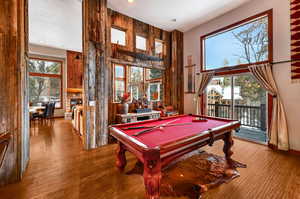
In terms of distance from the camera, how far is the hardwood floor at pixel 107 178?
1637 mm

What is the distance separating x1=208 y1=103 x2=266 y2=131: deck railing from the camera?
353cm

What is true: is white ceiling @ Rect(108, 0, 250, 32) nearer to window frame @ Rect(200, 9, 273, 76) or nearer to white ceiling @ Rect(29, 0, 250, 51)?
white ceiling @ Rect(29, 0, 250, 51)

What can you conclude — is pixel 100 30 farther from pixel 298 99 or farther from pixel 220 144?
pixel 298 99

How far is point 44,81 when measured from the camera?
7160mm

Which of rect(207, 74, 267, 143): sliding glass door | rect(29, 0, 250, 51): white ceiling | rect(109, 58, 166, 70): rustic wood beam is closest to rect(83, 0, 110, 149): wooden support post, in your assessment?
rect(109, 58, 166, 70): rustic wood beam

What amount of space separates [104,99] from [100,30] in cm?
178

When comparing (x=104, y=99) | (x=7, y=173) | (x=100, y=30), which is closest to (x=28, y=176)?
(x=7, y=173)

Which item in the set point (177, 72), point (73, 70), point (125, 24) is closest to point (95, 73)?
point (125, 24)

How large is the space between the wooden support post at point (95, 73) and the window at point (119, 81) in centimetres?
43

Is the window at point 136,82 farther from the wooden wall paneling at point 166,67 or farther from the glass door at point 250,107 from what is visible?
the glass door at point 250,107

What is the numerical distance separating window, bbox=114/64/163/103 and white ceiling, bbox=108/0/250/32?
162cm

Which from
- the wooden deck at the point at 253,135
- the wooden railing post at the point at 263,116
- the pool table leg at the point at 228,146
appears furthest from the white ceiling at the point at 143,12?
the wooden deck at the point at 253,135

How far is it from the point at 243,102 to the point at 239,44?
1.74 metres

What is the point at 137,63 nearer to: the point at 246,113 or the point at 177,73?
the point at 177,73
